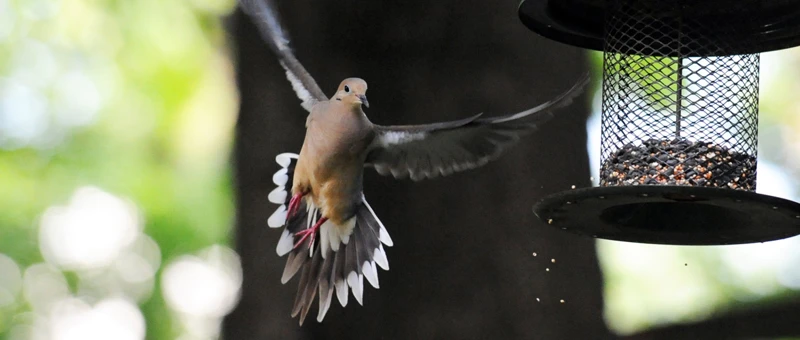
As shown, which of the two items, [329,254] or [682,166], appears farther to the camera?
[329,254]

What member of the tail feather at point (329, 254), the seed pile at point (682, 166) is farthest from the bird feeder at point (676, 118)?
the tail feather at point (329, 254)

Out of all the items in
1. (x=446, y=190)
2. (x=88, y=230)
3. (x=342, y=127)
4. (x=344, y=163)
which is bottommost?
(x=88, y=230)

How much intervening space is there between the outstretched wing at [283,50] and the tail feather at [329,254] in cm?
18

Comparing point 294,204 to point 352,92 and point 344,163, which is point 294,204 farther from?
point 352,92

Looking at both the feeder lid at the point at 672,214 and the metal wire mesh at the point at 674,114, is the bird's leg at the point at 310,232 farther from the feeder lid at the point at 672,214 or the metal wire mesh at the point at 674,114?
the feeder lid at the point at 672,214

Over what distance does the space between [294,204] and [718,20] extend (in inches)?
51.8

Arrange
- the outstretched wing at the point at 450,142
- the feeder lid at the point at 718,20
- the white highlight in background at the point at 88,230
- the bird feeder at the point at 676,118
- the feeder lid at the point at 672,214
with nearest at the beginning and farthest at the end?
the feeder lid at the point at 672,214
the bird feeder at the point at 676,118
the feeder lid at the point at 718,20
the outstretched wing at the point at 450,142
the white highlight in background at the point at 88,230

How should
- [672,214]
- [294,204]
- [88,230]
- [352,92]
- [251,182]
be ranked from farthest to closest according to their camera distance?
[88,230]
[251,182]
[294,204]
[352,92]
[672,214]

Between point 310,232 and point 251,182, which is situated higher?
point 251,182

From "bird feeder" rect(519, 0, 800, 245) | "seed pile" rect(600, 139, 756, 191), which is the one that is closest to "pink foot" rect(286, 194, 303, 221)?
"bird feeder" rect(519, 0, 800, 245)

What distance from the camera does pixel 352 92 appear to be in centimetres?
297

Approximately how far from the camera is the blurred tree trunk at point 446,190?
319 cm

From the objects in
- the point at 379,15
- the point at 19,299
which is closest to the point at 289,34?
the point at 379,15

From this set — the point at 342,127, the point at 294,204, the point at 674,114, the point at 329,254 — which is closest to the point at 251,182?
the point at 294,204
